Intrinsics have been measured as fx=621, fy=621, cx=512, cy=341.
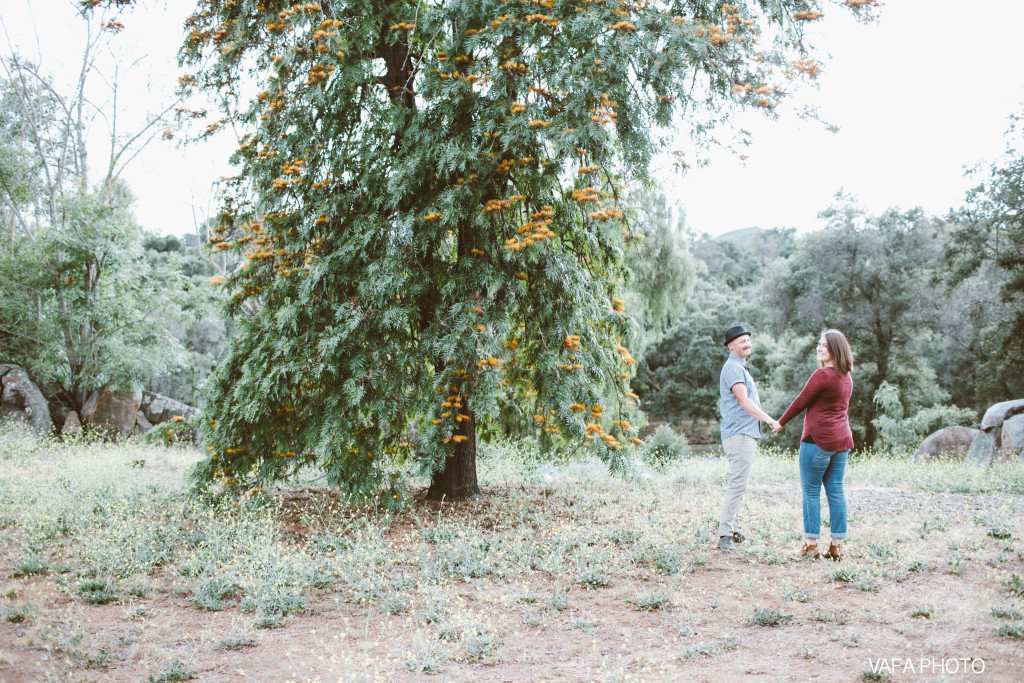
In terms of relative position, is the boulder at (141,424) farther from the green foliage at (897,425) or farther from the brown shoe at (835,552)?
the green foliage at (897,425)

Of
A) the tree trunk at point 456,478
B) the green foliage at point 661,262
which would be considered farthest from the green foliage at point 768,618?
the green foliage at point 661,262

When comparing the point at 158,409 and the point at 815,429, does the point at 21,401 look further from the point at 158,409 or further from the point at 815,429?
the point at 815,429

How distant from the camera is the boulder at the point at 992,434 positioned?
412 inches

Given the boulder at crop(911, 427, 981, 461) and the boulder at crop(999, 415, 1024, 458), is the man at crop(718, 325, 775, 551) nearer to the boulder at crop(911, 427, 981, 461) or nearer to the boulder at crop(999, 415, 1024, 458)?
the boulder at crop(999, 415, 1024, 458)

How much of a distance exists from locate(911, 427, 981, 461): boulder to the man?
8.93 meters

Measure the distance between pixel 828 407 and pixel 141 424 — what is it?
623 inches

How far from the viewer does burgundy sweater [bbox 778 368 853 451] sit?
459 centimetres

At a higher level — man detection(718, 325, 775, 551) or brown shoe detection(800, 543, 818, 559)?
man detection(718, 325, 775, 551)

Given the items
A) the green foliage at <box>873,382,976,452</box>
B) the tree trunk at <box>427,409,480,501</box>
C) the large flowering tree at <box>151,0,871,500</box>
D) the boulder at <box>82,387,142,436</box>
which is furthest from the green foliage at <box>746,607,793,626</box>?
the boulder at <box>82,387,142,436</box>

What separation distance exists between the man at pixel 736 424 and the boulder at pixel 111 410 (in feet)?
47.4

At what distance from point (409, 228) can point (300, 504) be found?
140 inches

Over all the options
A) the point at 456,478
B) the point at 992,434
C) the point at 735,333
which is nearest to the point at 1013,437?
the point at 992,434

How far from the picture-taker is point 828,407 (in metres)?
4.62

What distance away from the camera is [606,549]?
517 cm
